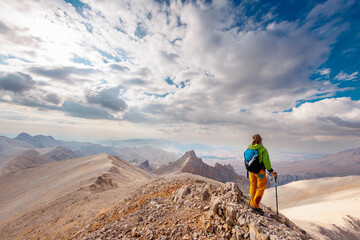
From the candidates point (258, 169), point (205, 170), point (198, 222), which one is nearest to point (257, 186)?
point (258, 169)

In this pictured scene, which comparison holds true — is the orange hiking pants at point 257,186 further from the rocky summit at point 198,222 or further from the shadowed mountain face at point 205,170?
the shadowed mountain face at point 205,170

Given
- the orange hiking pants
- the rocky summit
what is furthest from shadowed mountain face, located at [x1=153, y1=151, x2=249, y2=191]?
the orange hiking pants

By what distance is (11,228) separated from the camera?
15.5 m

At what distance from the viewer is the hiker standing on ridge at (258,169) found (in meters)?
6.87

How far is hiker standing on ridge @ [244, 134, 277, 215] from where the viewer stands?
22.5 feet

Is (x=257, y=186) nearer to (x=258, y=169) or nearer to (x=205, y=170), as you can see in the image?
(x=258, y=169)

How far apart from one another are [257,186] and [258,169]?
912 mm

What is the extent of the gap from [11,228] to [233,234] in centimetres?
2201

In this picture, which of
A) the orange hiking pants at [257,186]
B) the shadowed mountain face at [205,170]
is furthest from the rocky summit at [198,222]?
the shadowed mountain face at [205,170]

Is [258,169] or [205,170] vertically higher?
[258,169]

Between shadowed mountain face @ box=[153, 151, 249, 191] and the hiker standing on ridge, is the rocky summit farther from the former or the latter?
shadowed mountain face @ box=[153, 151, 249, 191]

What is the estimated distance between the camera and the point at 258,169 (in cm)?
688

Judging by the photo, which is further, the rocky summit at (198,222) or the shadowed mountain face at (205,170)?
the shadowed mountain face at (205,170)

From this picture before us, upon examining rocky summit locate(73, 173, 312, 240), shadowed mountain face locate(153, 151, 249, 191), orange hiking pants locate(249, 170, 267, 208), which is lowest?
shadowed mountain face locate(153, 151, 249, 191)
